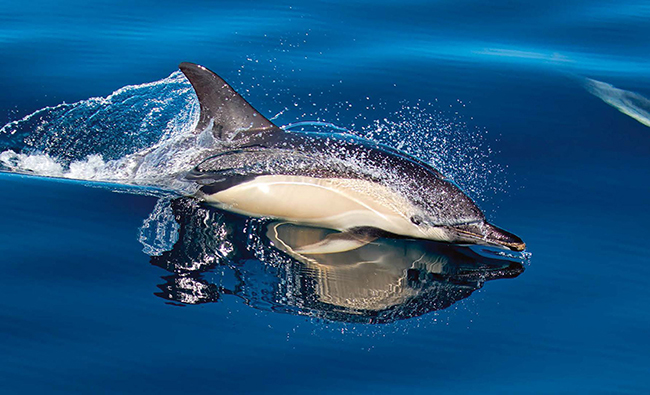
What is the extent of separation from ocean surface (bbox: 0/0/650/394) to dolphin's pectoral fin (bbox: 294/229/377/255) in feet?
0.37

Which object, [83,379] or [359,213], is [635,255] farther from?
[83,379]

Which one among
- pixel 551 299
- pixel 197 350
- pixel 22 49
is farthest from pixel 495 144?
pixel 22 49

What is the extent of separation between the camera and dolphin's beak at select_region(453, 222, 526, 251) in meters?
5.38

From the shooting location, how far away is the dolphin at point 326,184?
18.3 ft

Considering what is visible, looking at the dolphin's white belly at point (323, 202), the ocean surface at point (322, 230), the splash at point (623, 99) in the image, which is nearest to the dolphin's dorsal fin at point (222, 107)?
the ocean surface at point (322, 230)

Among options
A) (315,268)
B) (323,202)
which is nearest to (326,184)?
(323,202)

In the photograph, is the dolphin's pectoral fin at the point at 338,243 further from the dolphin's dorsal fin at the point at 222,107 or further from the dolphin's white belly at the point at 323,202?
the dolphin's dorsal fin at the point at 222,107

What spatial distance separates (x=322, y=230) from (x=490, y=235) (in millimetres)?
1183

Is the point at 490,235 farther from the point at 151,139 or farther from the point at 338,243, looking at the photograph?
the point at 151,139

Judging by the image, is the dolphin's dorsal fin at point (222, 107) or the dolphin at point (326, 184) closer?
the dolphin at point (326, 184)

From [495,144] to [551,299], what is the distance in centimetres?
267

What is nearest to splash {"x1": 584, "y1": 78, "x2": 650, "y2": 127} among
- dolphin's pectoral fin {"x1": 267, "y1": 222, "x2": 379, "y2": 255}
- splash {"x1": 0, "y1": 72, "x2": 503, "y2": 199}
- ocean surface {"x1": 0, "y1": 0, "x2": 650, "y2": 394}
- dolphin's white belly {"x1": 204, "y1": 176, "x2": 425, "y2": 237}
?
ocean surface {"x1": 0, "y1": 0, "x2": 650, "y2": 394}

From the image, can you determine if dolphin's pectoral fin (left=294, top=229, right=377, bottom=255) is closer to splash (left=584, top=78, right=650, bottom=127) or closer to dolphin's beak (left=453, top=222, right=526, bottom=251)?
dolphin's beak (left=453, top=222, right=526, bottom=251)

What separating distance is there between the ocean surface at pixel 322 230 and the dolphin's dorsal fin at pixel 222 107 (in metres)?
0.33
